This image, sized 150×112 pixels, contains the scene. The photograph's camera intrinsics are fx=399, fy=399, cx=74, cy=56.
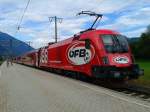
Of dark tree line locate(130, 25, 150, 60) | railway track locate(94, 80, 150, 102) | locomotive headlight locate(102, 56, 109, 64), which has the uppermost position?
dark tree line locate(130, 25, 150, 60)

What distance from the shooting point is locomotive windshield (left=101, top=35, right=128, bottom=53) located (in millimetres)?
22125

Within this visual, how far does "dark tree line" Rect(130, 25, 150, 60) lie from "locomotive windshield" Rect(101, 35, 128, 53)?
224 ft

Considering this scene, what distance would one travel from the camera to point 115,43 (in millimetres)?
22469

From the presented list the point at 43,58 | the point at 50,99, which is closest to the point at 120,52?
the point at 50,99

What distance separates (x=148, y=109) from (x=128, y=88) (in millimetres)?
8944

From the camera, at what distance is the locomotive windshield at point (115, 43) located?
2212 centimetres

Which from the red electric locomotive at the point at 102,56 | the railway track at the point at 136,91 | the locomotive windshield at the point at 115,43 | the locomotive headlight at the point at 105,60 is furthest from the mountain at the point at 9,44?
the railway track at the point at 136,91

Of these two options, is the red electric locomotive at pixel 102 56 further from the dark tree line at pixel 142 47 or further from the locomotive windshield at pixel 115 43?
the dark tree line at pixel 142 47

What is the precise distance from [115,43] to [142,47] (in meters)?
70.8

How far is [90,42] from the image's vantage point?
23.2 meters

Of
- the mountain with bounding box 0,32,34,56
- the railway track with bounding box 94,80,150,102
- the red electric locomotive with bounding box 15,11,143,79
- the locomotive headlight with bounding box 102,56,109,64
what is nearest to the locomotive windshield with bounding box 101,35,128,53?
the red electric locomotive with bounding box 15,11,143,79

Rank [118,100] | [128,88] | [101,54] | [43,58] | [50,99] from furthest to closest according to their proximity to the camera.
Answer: [43,58]
[101,54]
[128,88]
[50,99]
[118,100]

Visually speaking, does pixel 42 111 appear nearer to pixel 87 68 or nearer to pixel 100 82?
pixel 87 68

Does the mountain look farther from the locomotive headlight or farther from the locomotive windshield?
the locomotive headlight
